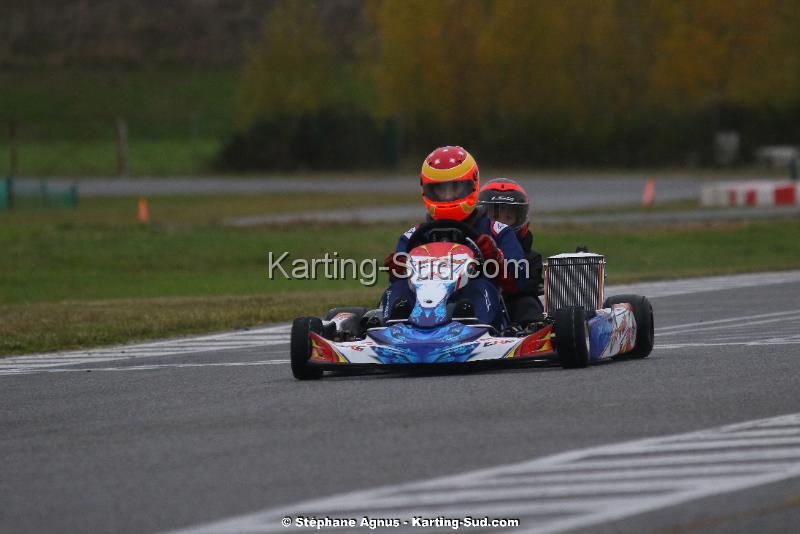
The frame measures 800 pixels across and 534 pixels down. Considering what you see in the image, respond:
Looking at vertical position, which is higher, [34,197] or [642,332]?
[642,332]

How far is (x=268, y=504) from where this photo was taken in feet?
21.9

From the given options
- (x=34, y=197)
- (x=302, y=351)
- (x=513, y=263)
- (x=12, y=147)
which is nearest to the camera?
(x=302, y=351)

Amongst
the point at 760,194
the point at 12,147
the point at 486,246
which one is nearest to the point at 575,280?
the point at 486,246

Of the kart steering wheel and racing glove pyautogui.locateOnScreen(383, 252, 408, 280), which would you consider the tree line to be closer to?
the kart steering wheel

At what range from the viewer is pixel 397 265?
1155cm

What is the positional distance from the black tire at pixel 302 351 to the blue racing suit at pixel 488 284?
1.97 feet

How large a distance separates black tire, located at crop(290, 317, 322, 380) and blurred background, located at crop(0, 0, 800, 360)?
4.87 metres

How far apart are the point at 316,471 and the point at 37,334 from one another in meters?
9.40

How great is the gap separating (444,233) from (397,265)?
16.8 inches

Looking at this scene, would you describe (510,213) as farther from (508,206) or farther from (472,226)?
(472,226)

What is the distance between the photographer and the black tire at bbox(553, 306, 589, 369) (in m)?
11.0

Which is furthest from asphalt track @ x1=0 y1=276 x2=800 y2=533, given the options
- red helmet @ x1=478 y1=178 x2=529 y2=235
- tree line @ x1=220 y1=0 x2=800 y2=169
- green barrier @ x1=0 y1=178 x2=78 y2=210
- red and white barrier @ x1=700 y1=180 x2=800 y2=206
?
tree line @ x1=220 y1=0 x2=800 y2=169

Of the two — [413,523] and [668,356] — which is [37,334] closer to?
[668,356]

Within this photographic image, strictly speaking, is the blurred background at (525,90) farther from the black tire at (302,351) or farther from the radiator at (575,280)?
the black tire at (302,351)
